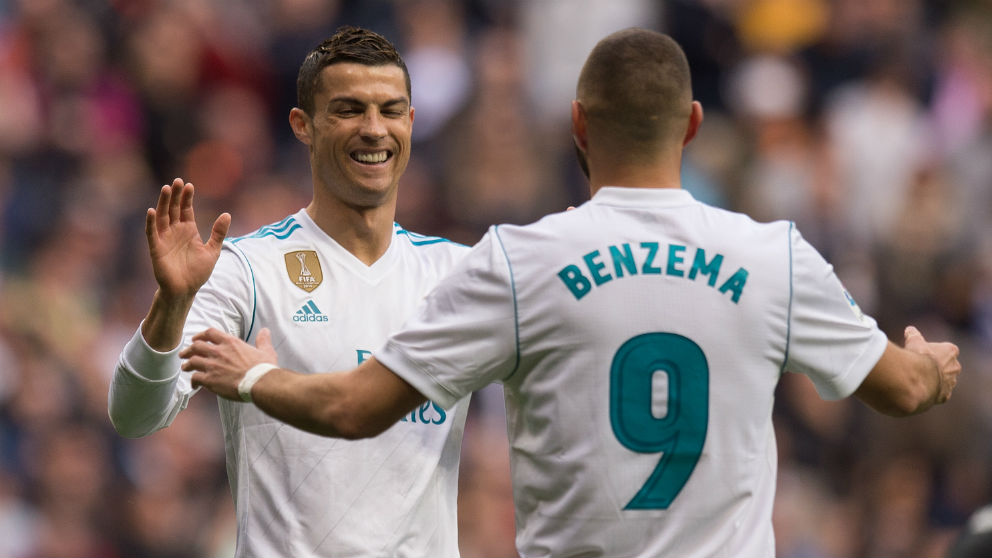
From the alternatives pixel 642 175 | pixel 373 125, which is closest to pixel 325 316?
pixel 373 125

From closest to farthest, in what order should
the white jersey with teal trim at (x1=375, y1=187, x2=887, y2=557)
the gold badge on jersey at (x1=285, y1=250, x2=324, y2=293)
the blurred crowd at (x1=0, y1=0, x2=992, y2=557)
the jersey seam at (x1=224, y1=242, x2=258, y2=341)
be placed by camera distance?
the white jersey with teal trim at (x1=375, y1=187, x2=887, y2=557), the jersey seam at (x1=224, y1=242, x2=258, y2=341), the gold badge on jersey at (x1=285, y1=250, x2=324, y2=293), the blurred crowd at (x1=0, y1=0, x2=992, y2=557)

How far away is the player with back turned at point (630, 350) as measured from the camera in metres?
3.84

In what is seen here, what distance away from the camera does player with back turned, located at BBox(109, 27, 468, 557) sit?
4566mm

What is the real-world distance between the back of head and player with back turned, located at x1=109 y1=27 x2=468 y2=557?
1.29 metres

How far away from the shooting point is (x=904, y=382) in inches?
160

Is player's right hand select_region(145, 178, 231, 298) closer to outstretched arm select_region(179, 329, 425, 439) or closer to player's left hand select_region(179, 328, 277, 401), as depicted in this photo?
player's left hand select_region(179, 328, 277, 401)

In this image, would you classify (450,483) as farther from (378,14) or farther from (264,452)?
(378,14)

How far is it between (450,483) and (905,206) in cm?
708

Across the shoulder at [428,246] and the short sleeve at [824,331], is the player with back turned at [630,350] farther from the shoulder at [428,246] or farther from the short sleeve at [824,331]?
the shoulder at [428,246]

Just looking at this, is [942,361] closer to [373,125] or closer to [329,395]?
[329,395]

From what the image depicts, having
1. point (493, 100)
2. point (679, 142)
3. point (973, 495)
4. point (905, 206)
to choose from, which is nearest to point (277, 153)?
point (493, 100)

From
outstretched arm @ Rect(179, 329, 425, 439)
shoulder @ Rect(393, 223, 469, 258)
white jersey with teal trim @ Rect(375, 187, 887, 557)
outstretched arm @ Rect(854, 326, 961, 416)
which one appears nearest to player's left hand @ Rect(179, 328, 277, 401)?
outstretched arm @ Rect(179, 329, 425, 439)

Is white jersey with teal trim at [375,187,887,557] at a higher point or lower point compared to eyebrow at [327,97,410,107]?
lower

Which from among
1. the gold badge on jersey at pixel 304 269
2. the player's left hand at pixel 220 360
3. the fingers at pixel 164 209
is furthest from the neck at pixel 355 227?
the player's left hand at pixel 220 360
